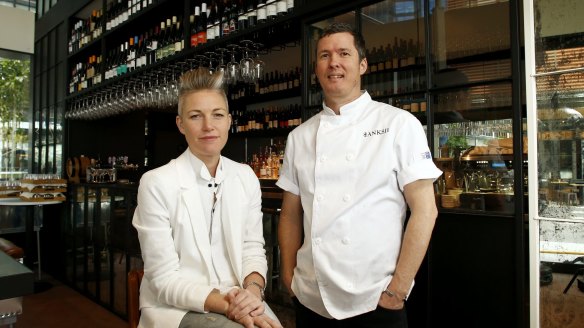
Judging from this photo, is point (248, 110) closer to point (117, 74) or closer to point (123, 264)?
point (117, 74)

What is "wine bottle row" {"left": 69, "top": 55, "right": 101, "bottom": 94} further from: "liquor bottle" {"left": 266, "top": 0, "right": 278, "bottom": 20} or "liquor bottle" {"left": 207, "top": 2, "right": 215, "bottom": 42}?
"liquor bottle" {"left": 266, "top": 0, "right": 278, "bottom": 20}

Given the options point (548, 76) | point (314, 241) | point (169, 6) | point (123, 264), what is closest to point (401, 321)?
point (314, 241)

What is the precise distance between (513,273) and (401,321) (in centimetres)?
70

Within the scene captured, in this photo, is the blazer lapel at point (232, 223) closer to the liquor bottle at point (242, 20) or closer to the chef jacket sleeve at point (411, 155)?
the chef jacket sleeve at point (411, 155)

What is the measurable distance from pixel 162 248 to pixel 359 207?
608mm

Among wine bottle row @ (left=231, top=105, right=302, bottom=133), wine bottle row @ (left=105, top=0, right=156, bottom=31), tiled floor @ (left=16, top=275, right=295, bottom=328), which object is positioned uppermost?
wine bottle row @ (left=105, top=0, right=156, bottom=31)

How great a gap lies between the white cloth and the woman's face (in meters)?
0.34

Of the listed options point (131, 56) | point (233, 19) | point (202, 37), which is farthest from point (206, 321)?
point (131, 56)

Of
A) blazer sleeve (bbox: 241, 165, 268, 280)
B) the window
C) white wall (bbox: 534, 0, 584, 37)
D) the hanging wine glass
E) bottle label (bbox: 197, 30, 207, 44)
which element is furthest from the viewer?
the window

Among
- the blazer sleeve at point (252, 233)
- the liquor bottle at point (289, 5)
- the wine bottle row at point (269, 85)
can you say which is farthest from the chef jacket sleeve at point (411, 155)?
the wine bottle row at point (269, 85)

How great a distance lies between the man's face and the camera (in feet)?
4.40

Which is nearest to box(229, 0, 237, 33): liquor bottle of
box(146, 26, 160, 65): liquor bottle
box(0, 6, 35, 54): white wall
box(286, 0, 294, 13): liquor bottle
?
box(286, 0, 294, 13): liquor bottle

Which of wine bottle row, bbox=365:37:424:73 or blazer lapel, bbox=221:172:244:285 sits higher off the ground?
wine bottle row, bbox=365:37:424:73

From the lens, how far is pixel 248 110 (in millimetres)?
4848
